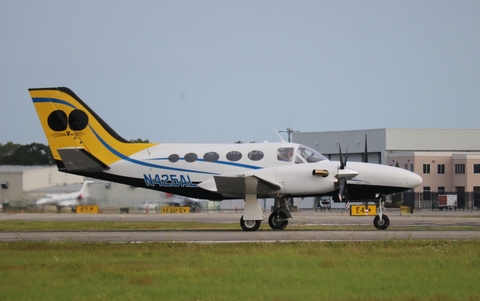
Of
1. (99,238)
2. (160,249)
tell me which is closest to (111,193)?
(99,238)

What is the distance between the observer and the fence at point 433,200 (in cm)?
8400

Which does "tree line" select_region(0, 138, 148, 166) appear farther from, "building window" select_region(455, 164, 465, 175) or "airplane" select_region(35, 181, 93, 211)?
"building window" select_region(455, 164, 465, 175)

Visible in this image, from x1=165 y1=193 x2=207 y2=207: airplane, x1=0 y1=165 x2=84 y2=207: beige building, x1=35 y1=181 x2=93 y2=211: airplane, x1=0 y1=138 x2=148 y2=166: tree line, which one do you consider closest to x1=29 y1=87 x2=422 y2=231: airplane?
x1=165 y1=193 x2=207 y2=207: airplane

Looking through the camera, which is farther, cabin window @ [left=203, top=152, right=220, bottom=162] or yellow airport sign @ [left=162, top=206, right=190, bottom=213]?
yellow airport sign @ [left=162, top=206, right=190, bottom=213]

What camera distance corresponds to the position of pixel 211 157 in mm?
29938

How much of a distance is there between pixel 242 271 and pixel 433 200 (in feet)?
242

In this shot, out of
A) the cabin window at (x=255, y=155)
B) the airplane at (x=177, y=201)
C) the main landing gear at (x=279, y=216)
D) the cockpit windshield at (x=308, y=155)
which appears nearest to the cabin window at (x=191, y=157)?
the cabin window at (x=255, y=155)

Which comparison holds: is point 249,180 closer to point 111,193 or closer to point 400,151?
point 111,193

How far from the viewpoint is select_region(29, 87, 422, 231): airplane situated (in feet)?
93.0

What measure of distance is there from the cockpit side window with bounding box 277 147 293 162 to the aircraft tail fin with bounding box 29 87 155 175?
602cm

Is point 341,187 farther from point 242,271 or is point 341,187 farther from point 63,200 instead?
point 63,200

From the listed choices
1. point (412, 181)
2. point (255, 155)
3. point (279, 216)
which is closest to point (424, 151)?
point (412, 181)

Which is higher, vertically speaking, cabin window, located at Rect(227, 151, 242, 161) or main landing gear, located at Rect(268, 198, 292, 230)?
cabin window, located at Rect(227, 151, 242, 161)

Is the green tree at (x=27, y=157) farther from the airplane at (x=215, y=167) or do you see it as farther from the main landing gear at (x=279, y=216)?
the main landing gear at (x=279, y=216)
